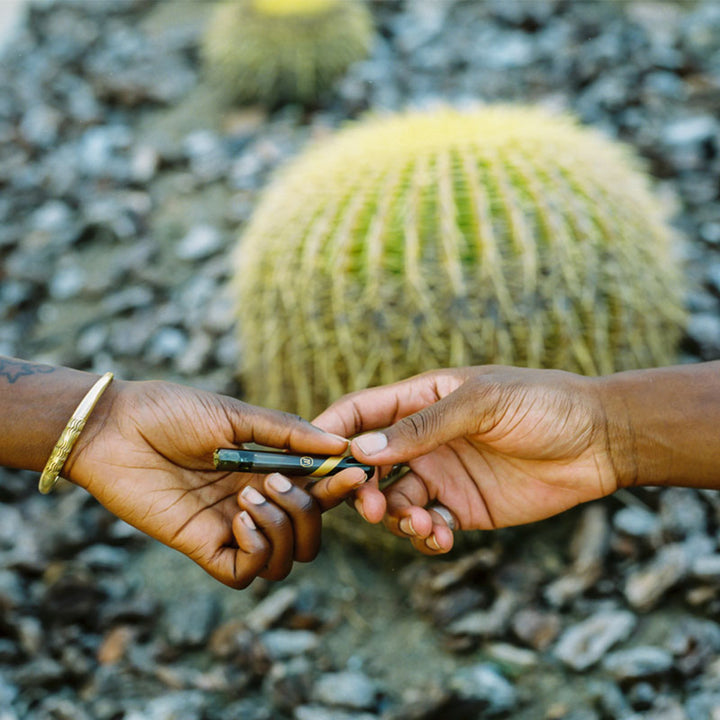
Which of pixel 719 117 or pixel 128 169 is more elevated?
pixel 719 117

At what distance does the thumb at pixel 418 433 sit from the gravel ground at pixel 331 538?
2.31ft

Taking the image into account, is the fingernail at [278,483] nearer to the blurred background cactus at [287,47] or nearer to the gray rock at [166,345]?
the gray rock at [166,345]

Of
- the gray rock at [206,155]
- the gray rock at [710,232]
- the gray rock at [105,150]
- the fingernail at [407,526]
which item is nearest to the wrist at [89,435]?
the fingernail at [407,526]

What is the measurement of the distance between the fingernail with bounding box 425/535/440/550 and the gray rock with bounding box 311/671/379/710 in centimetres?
58

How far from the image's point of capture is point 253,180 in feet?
13.3

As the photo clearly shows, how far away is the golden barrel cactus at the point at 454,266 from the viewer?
6.54 ft

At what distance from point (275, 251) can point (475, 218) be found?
1.67 ft

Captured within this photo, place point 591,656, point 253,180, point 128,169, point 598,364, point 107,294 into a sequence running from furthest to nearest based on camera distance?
point 128,169
point 253,180
point 107,294
point 598,364
point 591,656

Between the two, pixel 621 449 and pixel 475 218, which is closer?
pixel 621 449

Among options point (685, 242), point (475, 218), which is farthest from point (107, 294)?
point (685, 242)

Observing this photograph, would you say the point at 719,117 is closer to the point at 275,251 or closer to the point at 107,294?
the point at 275,251

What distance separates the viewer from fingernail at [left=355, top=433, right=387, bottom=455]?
55.2 inches

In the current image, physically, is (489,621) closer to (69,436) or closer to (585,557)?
(585,557)

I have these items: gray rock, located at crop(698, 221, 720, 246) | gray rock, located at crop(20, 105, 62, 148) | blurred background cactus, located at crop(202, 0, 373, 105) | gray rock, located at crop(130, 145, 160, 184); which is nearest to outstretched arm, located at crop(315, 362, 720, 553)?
gray rock, located at crop(698, 221, 720, 246)
